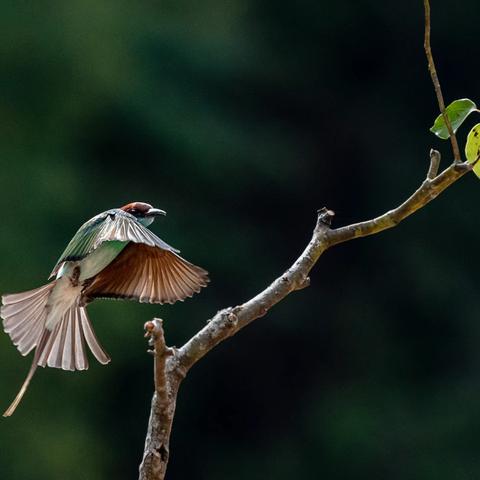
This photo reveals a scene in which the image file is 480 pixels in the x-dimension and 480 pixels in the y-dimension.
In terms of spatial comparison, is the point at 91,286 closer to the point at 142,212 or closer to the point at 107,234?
the point at 107,234

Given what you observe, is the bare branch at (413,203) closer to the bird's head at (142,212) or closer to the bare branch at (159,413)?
the bare branch at (159,413)

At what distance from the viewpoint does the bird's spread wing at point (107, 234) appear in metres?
2.24

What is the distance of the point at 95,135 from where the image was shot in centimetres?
835

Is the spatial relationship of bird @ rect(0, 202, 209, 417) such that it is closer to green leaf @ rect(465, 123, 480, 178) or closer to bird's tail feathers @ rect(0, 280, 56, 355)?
bird's tail feathers @ rect(0, 280, 56, 355)

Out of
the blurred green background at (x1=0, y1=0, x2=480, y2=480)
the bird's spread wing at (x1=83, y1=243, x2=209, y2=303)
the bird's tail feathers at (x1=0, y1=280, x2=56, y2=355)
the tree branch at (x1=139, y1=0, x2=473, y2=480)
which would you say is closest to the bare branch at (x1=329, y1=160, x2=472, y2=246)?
the tree branch at (x1=139, y1=0, x2=473, y2=480)

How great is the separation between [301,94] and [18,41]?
8.95 ft

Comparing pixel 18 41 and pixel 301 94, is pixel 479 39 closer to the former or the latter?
pixel 301 94

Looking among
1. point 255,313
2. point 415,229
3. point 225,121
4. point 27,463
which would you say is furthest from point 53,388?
point 255,313

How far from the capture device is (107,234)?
2.31 m

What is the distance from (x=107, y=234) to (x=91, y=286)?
0.50ft

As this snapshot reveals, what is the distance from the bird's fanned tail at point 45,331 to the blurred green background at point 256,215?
4204mm

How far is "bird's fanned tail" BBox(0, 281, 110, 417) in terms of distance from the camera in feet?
8.07

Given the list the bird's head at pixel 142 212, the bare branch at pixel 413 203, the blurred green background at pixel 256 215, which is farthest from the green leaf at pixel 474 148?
the blurred green background at pixel 256 215

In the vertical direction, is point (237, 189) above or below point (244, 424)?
above
